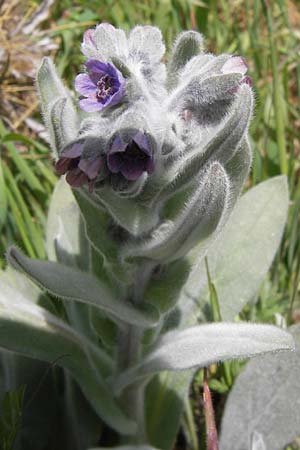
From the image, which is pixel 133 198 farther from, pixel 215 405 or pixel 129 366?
pixel 215 405

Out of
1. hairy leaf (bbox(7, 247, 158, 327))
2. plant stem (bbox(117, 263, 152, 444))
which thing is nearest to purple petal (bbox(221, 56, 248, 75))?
plant stem (bbox(117, 263, 152, 444))

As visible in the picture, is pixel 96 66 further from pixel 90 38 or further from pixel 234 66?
pixel 234 66

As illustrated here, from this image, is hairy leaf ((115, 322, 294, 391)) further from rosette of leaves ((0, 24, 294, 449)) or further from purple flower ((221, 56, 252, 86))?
purple flower ((221, 56, 252, 86))

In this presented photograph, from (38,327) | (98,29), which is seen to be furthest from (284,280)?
(98,29)

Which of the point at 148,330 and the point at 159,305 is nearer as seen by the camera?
the point at 159,305

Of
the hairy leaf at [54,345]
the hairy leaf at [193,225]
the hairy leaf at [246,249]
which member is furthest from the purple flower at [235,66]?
the hairy leaf at [54,345]

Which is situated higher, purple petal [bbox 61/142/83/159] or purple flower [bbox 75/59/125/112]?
purple flower [bbox 75/59/125/112]
